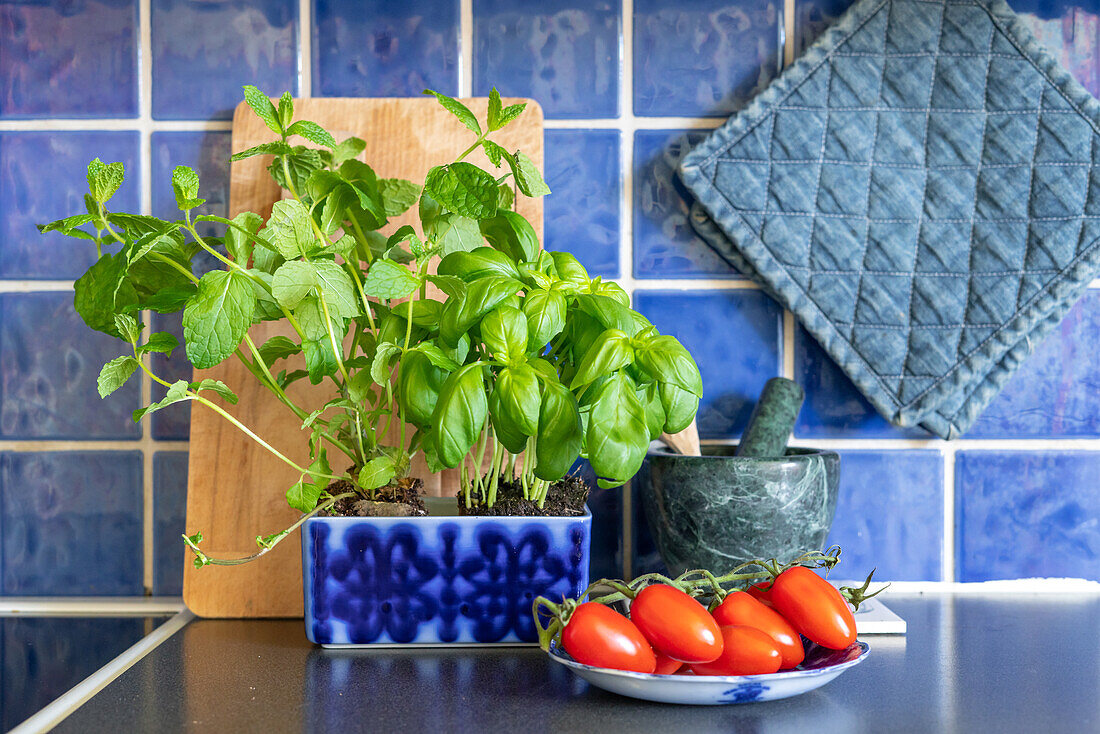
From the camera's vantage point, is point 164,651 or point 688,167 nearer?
point 164,651

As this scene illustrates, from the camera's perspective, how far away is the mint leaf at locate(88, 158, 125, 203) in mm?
682

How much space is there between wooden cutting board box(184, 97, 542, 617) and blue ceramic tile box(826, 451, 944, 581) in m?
0.43

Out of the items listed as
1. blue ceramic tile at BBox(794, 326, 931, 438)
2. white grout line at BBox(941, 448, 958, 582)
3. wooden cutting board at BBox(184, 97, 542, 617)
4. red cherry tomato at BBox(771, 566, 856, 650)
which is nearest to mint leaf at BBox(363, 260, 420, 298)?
wooden cutting board at BBox(184, 97, 542, 617)

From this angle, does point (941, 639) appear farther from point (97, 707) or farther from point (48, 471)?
point (48, 471)

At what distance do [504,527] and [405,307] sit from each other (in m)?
0.20

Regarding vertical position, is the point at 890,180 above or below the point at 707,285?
above

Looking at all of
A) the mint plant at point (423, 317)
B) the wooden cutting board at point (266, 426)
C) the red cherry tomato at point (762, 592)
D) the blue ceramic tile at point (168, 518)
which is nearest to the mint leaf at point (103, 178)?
the mint plant at point (423, 317)

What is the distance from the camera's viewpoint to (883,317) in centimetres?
92

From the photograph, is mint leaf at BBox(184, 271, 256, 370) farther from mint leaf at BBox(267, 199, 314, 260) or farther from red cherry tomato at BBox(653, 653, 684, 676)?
red cherry tomato at BBox(653, 653, 684, 676)

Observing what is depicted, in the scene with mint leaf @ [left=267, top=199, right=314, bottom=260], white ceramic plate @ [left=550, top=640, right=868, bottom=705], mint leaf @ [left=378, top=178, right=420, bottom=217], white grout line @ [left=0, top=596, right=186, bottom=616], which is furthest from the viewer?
white grout line @ [left=0, top=596, right=186, bottom=616]

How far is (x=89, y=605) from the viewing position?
921 mm

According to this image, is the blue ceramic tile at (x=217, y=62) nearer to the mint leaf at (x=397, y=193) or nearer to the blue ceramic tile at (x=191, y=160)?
the blue ceramic tile at (x=191, y=160)

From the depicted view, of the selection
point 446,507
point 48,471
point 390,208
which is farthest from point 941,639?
point 48,471

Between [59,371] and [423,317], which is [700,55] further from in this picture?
[59,371]
